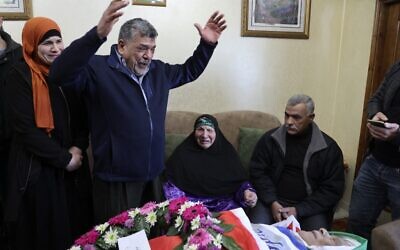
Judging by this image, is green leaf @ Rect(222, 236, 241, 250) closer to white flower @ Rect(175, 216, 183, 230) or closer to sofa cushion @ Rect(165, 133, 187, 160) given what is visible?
white flower @ Rect(175, 216, 183, 230)

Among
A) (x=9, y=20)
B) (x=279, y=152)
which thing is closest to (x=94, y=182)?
(x=279, y=152)

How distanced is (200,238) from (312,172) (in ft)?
4.36

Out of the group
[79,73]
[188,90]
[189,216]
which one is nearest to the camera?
[189,216]

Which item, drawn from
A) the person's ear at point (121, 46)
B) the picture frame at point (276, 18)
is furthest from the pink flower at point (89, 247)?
the picture frame at point (276, 18)

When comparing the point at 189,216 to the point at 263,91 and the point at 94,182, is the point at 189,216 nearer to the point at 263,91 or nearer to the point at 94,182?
the point at 94,182

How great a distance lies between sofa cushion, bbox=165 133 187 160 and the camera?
8.01 feet

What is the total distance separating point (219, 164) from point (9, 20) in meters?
1.69

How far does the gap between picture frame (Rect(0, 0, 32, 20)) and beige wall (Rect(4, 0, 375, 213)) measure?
0.35 meters

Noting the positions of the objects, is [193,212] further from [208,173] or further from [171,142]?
[171,142]

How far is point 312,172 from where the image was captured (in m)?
2.10

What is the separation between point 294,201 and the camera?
214cm

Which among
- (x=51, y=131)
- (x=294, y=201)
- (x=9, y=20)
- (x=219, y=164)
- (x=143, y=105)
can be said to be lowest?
(x=294, y=201)

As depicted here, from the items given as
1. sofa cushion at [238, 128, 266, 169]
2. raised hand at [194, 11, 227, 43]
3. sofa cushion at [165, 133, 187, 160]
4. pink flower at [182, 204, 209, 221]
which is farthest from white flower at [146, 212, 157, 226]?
sofa cushion at [238, 128, 266, 169]

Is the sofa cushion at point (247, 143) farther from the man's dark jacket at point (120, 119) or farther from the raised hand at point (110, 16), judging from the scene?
the raised hand at point (110, 16)
